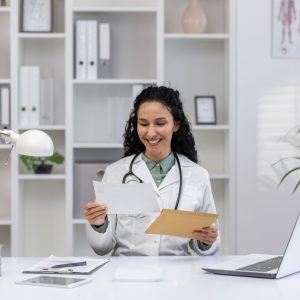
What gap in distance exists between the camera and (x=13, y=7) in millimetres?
3961

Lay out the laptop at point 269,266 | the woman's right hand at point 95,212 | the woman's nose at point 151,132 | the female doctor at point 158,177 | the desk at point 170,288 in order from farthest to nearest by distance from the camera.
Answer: the woman's nose at point 151,132
the female doctor at point 158,177
the woman's right hand at point 95,212
the laptop at point 269,266
the desk at point 170,288

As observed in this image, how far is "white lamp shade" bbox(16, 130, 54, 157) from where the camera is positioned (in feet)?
7.22

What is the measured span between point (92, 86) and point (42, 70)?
32 centimetres

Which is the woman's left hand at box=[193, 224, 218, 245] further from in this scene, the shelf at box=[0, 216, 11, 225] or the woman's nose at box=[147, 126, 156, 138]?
the shelf at box=[0, 216, 11, 225]

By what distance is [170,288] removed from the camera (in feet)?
6.76

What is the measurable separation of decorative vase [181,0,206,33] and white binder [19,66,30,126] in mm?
981

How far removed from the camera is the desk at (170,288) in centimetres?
195

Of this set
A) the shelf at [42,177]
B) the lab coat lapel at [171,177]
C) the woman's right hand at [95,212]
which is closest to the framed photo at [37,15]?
the shelf at [42,177]

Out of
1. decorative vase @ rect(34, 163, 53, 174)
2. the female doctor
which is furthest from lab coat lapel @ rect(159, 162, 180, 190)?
decorative vase @ rect(34, 163, 53, 174)

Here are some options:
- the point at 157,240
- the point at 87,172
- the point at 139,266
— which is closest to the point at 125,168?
the point at 157,240

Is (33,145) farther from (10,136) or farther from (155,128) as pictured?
(155,128)

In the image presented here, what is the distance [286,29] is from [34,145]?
2233 mm

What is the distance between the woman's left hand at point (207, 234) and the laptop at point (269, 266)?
22 cm

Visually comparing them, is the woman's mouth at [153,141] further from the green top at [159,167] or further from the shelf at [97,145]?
the shelf at [97,145]
